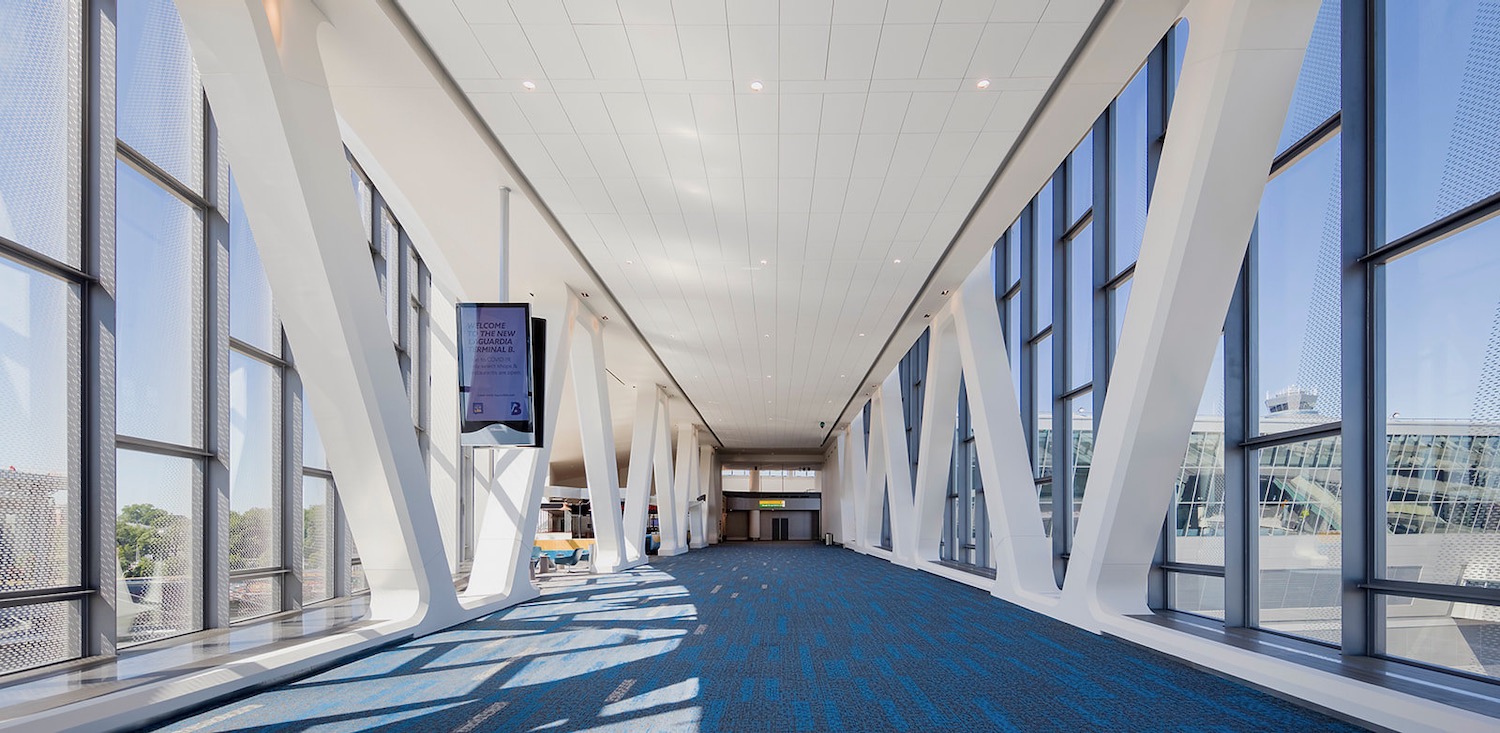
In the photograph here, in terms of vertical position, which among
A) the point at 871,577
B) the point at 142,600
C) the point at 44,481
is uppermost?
the point at 44,481

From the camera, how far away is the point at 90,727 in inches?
187

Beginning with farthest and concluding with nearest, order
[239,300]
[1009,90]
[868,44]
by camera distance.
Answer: [239,300]
[1009,90]
[868,44]

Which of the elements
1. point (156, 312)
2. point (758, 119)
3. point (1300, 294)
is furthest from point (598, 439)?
point (1300, 294)

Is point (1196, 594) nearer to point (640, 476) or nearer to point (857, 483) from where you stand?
point (640, 476)

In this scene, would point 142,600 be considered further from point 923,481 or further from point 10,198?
point 923,481

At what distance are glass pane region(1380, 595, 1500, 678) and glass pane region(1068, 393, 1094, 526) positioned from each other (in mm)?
6030

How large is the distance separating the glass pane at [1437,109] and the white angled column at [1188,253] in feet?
1.88

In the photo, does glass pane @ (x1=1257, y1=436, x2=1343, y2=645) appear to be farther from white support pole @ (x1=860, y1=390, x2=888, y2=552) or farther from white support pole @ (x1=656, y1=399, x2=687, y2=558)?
white support pole @ (x1=656, y1=399, x2=687, y2=558)

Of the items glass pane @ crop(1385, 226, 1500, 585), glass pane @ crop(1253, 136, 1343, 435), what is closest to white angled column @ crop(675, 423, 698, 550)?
glass pane @ crop(1253, 136, 1343, 435)

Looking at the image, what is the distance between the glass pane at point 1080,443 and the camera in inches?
485

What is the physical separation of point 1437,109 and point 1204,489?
4.06 metres

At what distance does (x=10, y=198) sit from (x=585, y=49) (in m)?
4.04

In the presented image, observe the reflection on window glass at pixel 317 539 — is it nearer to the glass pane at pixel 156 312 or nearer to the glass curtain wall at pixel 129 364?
the glass curtain wall at pixel 129 364

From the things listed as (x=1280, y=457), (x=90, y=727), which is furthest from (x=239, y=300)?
(x=1280, y=457)
